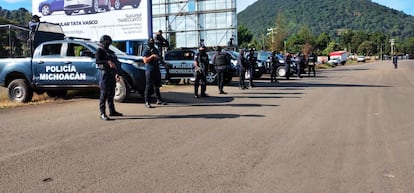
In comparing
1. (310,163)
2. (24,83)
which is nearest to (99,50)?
(24,83)

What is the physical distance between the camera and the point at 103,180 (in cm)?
491

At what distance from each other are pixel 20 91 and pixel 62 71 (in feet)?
4.66

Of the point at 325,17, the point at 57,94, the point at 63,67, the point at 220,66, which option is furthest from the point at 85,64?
the point at 325,17

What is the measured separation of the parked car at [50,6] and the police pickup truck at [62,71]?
13557 mm

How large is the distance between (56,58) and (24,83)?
46.3 inches

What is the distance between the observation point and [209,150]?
6328 millimetres

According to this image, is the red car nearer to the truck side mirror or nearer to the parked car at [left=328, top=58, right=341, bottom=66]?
the truck side mirror

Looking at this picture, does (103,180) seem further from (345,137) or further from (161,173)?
(345,137)

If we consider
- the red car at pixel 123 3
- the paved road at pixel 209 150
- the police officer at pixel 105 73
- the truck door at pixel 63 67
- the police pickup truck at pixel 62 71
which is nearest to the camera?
the paved road at pixel 209 150

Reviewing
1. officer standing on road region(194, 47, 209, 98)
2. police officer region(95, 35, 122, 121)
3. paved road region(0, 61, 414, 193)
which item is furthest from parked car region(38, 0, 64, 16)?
police officer region(95, 35, 122, 121)

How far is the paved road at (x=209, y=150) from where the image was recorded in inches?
190

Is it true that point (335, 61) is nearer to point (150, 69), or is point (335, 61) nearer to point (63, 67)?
point (63, 67)

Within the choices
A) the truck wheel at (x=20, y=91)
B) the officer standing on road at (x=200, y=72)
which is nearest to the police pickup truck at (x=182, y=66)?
the officer standing on road at (x=200, y=72)

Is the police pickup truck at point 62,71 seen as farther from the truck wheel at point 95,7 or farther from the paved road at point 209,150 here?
the truck wheel at point 95,7
